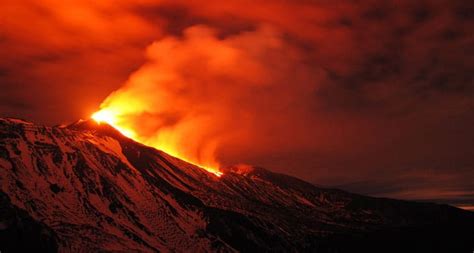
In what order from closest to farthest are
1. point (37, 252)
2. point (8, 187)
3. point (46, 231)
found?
Answer: point (37, 252) < point (46, 231) < point (8, 187)

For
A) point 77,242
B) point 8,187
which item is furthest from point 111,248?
point 8,187

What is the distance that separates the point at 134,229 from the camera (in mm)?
197625

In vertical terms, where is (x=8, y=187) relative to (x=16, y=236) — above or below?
above

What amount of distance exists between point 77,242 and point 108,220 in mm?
26083

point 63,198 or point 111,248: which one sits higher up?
point 63,198

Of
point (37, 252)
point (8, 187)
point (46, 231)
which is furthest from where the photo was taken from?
point (8, 187)

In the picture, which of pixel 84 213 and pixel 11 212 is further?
pixel 84 213

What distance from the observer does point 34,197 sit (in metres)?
191

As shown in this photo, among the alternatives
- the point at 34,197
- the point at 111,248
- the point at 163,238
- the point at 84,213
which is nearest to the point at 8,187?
the point at 34,197

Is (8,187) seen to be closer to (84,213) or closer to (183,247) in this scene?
(84,213)

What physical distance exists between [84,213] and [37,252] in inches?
1420

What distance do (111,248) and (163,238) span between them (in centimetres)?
2943

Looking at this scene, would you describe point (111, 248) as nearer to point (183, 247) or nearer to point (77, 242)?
point (77, 242)

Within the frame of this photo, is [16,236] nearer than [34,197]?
Yes
